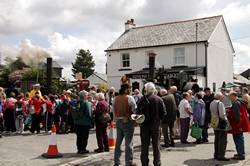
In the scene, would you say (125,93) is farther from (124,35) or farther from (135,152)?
(124,35)

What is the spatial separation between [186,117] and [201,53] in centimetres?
1920

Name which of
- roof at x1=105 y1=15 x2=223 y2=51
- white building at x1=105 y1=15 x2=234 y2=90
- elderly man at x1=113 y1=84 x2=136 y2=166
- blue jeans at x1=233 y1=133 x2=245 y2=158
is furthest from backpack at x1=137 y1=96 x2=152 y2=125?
roof at x1=105 y1=15 x2=223 y2=51

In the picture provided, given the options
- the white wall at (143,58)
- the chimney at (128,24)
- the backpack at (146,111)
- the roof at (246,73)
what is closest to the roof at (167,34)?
the white wall at (143,58)

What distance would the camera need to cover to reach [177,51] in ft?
109

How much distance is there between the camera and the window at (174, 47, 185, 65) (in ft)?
108

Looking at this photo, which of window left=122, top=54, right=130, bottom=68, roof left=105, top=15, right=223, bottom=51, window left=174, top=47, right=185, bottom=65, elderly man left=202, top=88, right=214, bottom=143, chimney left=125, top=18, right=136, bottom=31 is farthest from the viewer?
chimney left=125, top=18, right=136, bottom=31

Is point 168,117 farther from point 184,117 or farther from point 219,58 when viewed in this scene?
point 219,58

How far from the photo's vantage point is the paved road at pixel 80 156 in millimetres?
10172

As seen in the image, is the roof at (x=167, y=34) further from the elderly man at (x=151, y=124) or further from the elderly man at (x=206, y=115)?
the elderly man at (x=151, y=124)

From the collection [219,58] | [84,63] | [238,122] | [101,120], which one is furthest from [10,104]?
[84,63]

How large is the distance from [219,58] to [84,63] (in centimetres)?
5955

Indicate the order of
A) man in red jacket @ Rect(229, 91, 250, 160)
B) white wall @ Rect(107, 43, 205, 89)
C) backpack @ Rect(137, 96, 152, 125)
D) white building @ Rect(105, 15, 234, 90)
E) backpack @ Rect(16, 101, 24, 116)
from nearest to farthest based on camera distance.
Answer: backpack @ Rect(137, 96, 152, 125) → man in red jacket @ Rect(229, 91, 250, 160) → backpack @ Rect(16, 101, 24, 116) → white building @ Rect(105, 15, 234, 90) → white wall @ Rect(107, 43, 205, 89)

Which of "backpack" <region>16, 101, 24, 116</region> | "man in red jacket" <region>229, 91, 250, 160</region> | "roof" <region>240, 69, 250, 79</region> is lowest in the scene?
"man in red jacket" <region>229, 91, 250, 160</region>

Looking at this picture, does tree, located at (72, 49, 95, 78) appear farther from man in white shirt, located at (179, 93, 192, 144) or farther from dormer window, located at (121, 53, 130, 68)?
man in white shirt, located at (179, 93, 192, 144)
